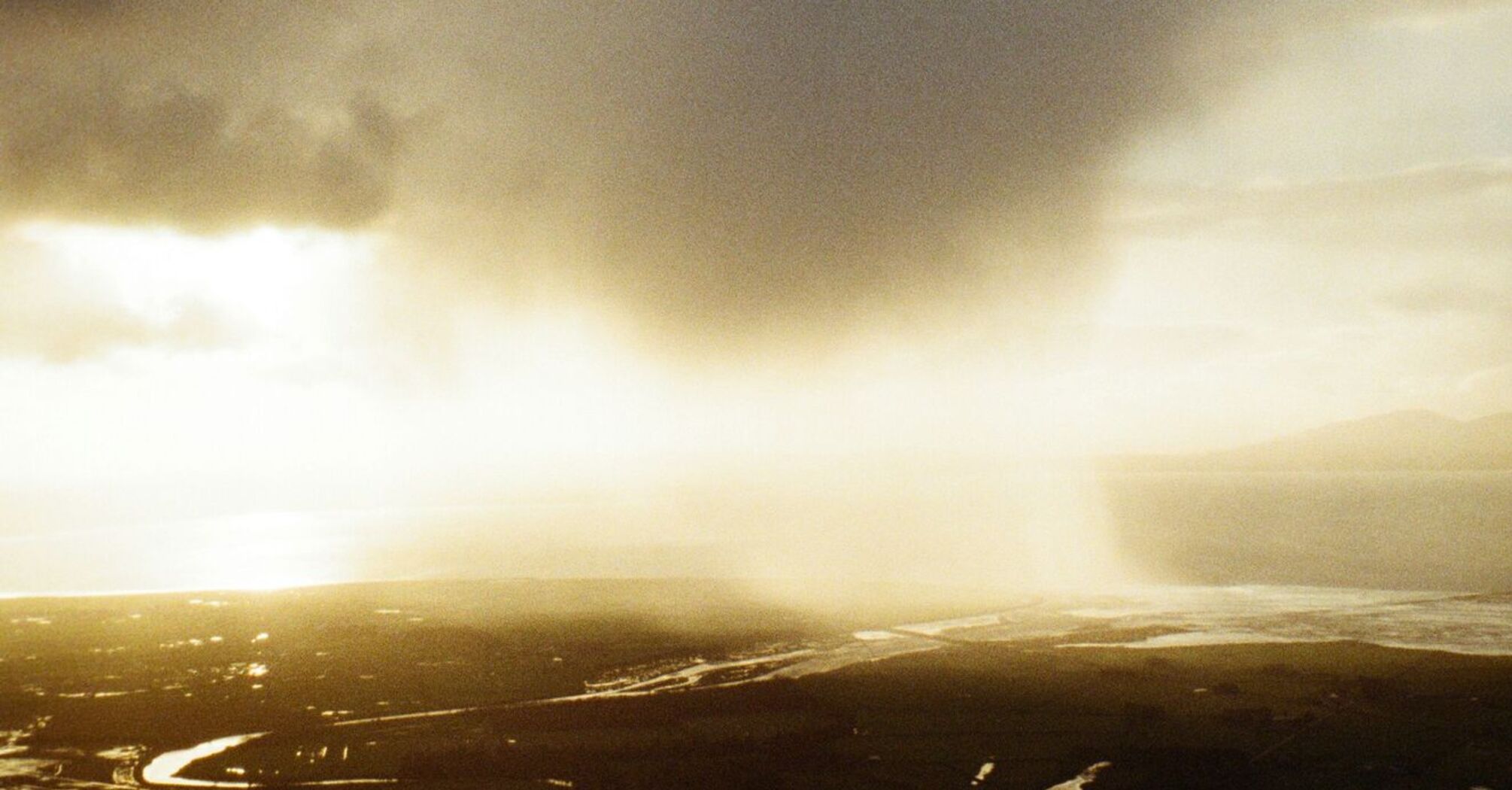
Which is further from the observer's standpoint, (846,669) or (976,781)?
(846,669)

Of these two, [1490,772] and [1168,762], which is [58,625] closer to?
[1168,762]

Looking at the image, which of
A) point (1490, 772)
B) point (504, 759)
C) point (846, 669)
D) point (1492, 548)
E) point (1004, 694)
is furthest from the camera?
point (1492, 548)

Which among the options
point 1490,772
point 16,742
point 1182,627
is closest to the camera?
point 1490,772

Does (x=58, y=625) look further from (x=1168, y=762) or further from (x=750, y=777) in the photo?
(x=1168, y=762)

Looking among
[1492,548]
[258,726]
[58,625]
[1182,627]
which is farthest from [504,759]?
[1492,548]

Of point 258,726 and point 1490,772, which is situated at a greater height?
point 258,726

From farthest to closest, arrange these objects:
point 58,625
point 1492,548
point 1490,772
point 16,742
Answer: point 1492,548 → point 58,625 → point 16,742 → point 1490,772

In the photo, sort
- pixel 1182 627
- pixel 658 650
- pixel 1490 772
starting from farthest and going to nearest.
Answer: pixel 1182 627 < pixel 658 650 < pixel 1490 772

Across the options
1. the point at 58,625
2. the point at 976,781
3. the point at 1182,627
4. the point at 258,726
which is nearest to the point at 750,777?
the point at 976,781

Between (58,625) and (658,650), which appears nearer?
(658,650)
